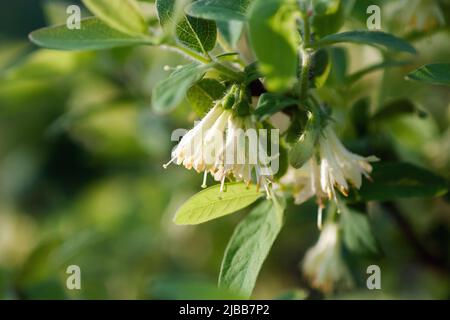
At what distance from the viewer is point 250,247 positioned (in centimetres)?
115

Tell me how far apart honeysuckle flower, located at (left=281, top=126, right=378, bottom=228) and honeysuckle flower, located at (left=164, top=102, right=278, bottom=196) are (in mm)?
106

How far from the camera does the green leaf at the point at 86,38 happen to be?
107cm

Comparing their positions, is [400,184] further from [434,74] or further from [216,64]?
[216,64]

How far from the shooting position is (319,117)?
3.51 feet

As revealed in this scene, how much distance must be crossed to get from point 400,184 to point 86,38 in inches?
26.9

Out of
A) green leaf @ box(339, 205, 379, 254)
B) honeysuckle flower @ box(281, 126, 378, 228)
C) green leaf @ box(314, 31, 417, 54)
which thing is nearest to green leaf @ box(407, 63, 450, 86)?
green leaf @ box(314, 31, 417, 54)

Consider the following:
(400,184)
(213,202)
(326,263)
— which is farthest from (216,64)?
(326,263)

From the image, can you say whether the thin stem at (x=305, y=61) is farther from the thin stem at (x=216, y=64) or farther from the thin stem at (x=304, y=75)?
the thin stem at (x=216, y=64)

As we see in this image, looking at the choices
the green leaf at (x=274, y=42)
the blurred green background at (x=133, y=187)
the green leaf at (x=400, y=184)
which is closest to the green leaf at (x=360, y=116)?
the blurred green background at (x=133, y=187)

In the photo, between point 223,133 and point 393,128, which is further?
point 393,128
